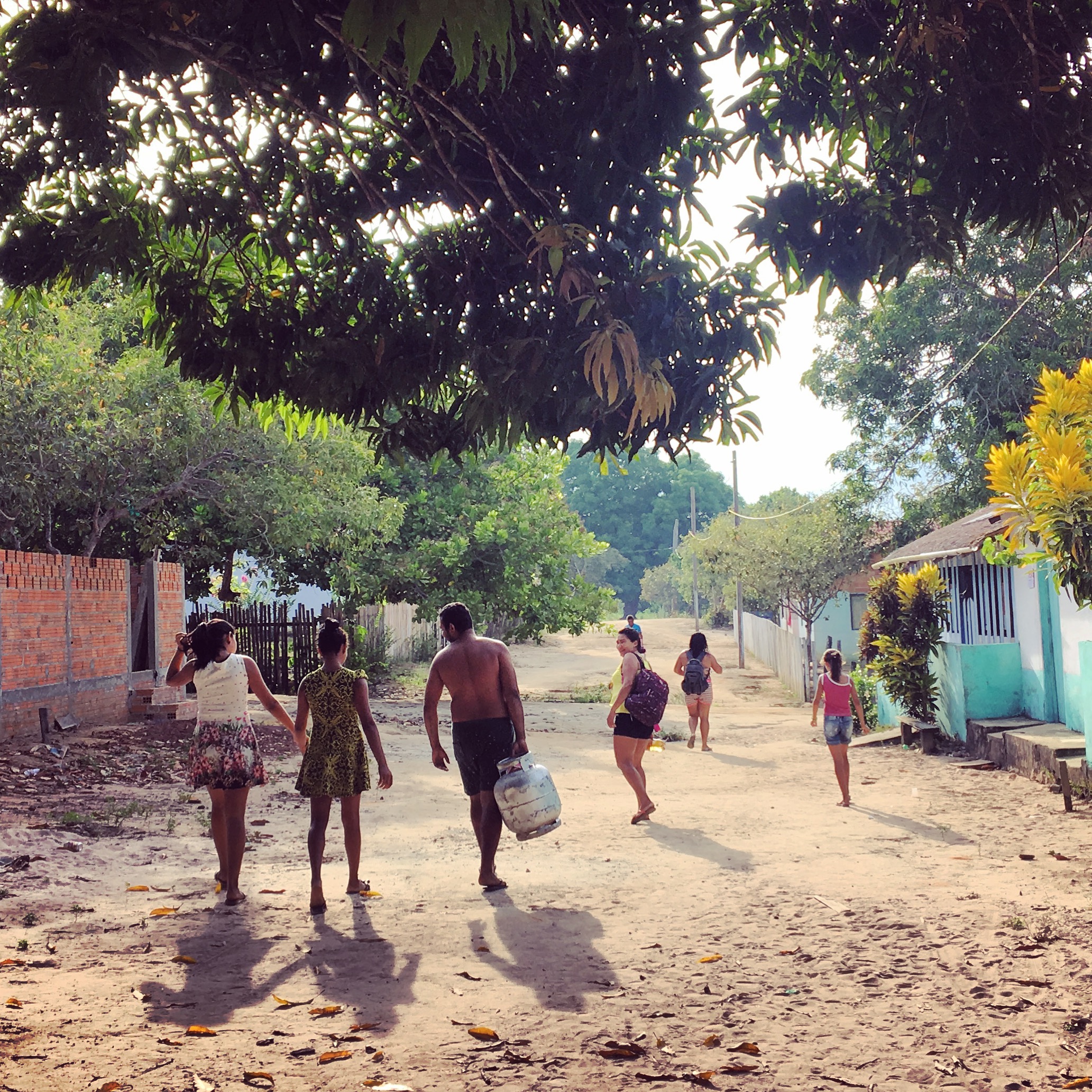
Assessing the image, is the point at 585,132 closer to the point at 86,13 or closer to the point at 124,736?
the point at 86,13

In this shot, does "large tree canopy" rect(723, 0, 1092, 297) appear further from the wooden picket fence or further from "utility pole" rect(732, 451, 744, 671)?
"utility pole" rect(732, 451, 744, 671)

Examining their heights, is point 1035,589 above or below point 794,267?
below

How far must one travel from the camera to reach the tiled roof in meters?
15.6

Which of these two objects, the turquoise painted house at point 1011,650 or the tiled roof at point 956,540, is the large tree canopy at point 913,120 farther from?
the tiled roof at point 956,540

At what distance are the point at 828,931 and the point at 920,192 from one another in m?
3.99

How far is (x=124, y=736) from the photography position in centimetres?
1394

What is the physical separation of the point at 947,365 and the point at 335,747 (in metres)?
24.9

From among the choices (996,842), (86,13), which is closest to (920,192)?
(86,13)

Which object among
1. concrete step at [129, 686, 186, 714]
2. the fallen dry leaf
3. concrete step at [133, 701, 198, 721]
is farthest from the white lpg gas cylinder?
concrete step at [129, 686, 186, 714]

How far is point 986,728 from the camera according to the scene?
1409cm

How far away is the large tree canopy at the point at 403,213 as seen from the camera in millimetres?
4801

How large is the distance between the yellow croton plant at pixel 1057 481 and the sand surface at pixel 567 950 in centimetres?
222

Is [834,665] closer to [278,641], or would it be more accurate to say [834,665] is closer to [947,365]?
[278,641]

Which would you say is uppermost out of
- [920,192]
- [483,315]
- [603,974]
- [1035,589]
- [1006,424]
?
[1006,424]
